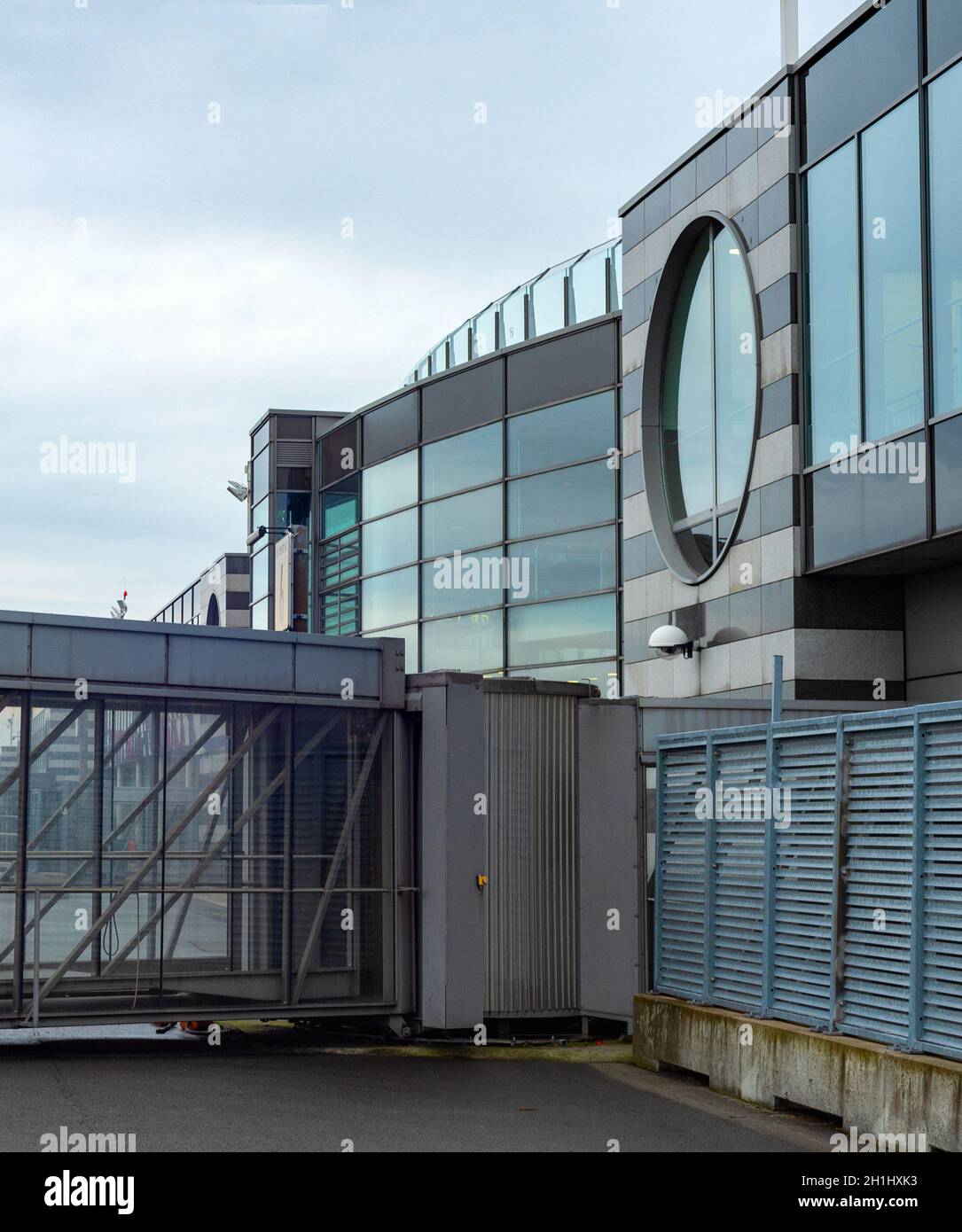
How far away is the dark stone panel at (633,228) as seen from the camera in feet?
70.8

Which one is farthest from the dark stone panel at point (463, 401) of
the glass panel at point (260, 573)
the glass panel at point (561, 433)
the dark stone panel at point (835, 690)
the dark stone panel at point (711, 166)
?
the dark stone panel at point (835, 690)

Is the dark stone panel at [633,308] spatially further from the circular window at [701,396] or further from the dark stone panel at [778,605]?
the dark stone panel at [778,605]

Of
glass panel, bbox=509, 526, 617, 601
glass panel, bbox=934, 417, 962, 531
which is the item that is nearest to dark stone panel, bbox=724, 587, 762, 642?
glass panel, bbox=934, 417, 962, 531

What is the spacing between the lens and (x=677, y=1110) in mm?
12242

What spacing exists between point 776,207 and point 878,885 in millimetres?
9215

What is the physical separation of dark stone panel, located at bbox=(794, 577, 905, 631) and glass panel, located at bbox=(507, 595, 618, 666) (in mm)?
6917

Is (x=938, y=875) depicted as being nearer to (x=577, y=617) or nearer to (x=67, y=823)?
(x=67, y=823)

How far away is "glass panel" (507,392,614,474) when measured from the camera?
2428cm

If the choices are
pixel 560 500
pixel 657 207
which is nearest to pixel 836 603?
pixel 657 207

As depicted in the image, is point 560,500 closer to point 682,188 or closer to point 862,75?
point 682,188

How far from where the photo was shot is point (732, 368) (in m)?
19.2

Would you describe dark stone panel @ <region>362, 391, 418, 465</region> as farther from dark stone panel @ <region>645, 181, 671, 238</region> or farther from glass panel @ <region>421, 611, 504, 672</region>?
dark stone panel @ <region>645, 181, 671, 238</region>
